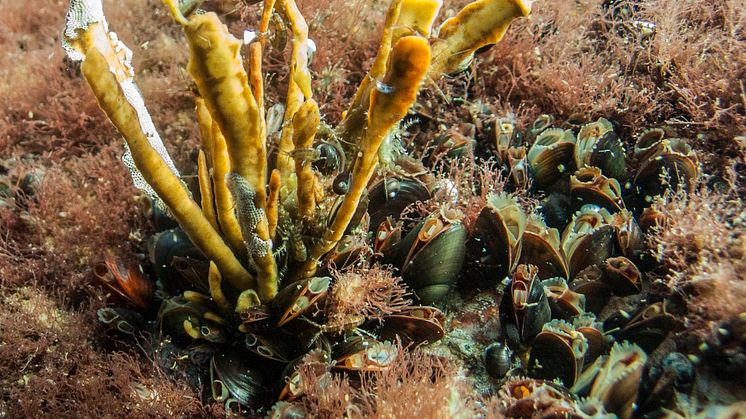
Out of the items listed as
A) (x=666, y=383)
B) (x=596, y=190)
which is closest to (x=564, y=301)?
(x=666, y=383)

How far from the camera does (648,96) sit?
3473 millimetres

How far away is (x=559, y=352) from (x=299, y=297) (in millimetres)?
1283

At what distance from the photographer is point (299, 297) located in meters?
2.21

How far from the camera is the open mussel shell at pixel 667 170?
2.91 meters

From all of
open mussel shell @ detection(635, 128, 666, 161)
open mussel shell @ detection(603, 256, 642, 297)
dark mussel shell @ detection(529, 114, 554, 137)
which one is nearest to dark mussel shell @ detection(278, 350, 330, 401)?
open mussel shell @ detection(603, 256, 642, 297)

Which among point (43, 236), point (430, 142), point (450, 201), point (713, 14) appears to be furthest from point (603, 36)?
point (43, 236)

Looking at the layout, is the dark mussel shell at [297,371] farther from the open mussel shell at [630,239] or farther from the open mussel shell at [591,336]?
the open mussel shell at [630,239]

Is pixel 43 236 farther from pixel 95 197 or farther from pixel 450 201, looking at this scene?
pixel 450 201

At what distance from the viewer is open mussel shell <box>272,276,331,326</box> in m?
2.21

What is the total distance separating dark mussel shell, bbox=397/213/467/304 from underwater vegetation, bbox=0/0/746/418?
1 cm

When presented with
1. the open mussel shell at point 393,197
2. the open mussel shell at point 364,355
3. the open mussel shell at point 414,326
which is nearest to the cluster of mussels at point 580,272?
the open mussel shell at point 414,326

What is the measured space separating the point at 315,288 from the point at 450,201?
110cm

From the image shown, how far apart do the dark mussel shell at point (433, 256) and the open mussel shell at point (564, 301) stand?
1.64ft

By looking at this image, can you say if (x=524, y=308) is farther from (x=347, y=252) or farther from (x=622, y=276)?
(x=347, y=252)
